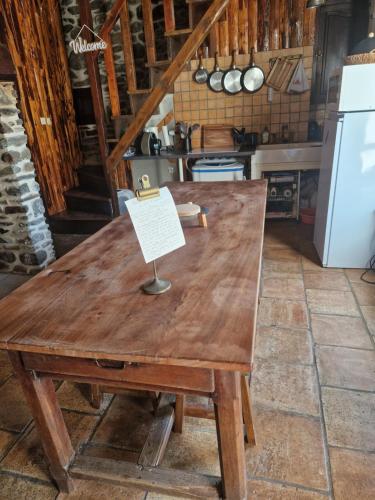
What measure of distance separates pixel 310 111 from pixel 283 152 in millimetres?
893

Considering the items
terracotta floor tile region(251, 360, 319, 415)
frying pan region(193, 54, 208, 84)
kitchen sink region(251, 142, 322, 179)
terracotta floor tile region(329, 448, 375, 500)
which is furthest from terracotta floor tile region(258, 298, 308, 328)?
frying pan region(193, 54, 208, 84)

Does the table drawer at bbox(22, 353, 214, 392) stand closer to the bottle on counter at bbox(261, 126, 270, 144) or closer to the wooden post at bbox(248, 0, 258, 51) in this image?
the bottle on counter at bbox(261, 126, 270, 144)

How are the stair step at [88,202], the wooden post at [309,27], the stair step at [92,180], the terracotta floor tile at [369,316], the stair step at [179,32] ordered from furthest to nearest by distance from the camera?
the stair step at [92,180] → the stair step at [88,202] → the wooden post at [309,27] → the stair step at [179,32] → the terracotta floor tile at [369,316]

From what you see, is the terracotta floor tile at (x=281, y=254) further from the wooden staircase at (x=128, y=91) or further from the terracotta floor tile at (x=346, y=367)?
the wooden staircase at (x=128, y=91)

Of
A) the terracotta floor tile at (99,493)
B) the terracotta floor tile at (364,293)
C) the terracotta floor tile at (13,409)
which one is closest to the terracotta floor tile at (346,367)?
the terracotta floor tile at (364,293)

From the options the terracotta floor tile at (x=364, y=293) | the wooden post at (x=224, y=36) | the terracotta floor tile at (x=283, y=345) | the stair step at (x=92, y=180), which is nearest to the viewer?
the terracotta floor tile at (x=283, y=345)

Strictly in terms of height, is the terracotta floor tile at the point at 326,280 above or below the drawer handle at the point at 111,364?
below

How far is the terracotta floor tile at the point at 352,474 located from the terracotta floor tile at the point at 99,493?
0.82m

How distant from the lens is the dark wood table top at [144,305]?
90 centimetres

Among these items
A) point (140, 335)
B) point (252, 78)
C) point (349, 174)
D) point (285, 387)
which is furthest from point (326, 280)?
point (252, 78)

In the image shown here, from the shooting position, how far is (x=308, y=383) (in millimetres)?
1888

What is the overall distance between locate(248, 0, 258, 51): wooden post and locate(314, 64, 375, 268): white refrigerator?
5.10ft

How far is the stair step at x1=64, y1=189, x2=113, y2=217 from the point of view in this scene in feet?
13.8

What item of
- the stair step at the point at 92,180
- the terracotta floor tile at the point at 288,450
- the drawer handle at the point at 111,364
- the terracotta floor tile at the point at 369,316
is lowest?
the terracotta floor tile at the point at 369,316
